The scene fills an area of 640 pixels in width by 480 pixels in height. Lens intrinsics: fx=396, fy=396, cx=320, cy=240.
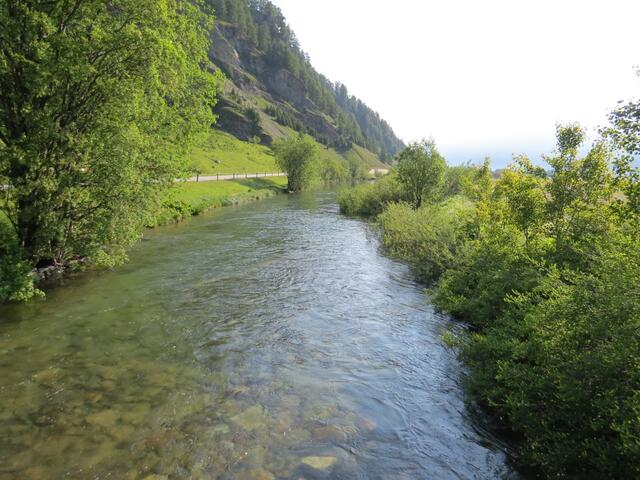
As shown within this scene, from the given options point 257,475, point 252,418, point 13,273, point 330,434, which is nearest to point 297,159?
point 13,273

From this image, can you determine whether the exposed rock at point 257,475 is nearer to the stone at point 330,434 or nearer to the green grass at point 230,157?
the stone at point 330,434

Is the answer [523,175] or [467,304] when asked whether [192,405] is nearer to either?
[467,304]

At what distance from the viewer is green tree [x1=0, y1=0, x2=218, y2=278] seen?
14.3m

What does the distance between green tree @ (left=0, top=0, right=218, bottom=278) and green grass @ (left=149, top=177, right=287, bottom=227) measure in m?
9.69

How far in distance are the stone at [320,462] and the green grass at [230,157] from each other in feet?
241

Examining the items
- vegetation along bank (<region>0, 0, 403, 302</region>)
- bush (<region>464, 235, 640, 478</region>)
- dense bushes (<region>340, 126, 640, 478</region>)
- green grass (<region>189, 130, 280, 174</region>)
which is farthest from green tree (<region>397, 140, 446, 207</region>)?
green grass (<region>189, 130, 280, 174</region>)

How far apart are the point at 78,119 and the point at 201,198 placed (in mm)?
33257

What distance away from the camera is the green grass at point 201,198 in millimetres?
36281

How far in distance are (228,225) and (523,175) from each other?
28.1 m

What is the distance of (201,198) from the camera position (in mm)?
48750

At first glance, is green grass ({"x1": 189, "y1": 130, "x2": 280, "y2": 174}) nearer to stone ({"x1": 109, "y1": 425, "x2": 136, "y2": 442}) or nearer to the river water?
the river water

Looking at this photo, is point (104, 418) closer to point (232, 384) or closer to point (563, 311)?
point (232, 384)

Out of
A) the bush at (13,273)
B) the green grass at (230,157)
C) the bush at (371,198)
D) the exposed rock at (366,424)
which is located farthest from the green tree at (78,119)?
the green grass at (230,157)

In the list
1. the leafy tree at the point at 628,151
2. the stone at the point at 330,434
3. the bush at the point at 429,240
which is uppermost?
the leafy tree at the point at 628,151
